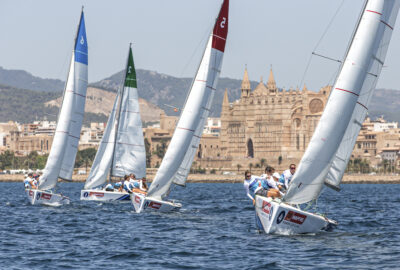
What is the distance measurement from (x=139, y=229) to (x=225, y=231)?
2756 millimetres

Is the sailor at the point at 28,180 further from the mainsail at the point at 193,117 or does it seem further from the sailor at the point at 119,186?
the mainsail at the point at 193,117

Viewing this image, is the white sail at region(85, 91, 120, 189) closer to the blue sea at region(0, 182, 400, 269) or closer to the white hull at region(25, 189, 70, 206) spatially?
the white hull at region(25, 189, 70, 206)

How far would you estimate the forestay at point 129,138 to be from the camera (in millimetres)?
47594

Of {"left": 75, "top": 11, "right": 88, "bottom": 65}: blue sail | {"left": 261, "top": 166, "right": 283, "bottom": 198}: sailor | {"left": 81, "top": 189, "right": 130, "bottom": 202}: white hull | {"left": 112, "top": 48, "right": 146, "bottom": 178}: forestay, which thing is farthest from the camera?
{"left": 112, "top": 48, "right": 146, "bottom": 178}: forestay

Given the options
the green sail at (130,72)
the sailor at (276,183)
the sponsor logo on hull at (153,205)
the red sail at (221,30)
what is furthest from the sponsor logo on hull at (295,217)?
the green sail at (130,72)

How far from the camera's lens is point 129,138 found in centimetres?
4838

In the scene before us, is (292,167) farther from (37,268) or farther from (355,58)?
(37,268)

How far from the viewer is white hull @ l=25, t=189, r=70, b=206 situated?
1598 inches

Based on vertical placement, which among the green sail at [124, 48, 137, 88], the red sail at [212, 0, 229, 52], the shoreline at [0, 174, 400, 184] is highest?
the red sail at [212, 0, 229, 52]

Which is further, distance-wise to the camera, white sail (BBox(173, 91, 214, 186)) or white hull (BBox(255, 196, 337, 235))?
white sail (BBox(173, 91, 214, 186))

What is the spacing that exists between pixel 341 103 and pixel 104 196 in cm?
2120

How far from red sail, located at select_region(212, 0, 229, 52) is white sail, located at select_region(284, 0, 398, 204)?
35.7 feet

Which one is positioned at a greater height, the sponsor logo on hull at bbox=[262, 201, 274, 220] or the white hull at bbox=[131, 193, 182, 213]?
the sponsor logo on hull at bbox=[262, 201, 274, 220]

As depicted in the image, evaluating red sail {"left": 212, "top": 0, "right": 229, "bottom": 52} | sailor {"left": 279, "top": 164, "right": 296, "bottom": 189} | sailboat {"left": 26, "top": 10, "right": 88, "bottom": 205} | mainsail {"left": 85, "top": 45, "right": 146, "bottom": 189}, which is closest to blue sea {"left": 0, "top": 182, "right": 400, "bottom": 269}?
sailor {"left": 279, "top": 164, "right": 296, "bottom": 189}
